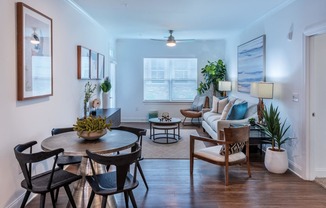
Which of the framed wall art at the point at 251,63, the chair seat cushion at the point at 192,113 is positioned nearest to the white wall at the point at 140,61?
the chair seat cushion at the point at 192,113

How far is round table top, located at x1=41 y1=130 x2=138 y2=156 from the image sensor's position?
8.02 feet

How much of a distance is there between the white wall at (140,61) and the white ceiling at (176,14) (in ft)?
5.49

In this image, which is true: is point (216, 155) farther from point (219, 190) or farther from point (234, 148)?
point (219, 190)

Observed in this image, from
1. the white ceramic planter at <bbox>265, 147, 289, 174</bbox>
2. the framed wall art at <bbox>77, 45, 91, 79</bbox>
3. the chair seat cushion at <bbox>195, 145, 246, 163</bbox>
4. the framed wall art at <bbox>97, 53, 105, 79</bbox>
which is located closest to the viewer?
the chair seat cushion at <bbox>195, 145, 246, 163</bbox>

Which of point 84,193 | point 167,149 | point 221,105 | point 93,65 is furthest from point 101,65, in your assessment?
point 84,193

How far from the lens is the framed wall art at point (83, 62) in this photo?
15.7 feet

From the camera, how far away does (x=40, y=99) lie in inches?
132

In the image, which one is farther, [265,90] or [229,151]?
[265,90]

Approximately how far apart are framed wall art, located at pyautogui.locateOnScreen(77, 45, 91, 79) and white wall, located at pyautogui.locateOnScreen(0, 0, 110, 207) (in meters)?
0.11

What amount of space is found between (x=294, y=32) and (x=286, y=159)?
1923mm

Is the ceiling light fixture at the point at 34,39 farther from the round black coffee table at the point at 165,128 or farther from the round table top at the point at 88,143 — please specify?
the round black coffee table at the point at 165,128

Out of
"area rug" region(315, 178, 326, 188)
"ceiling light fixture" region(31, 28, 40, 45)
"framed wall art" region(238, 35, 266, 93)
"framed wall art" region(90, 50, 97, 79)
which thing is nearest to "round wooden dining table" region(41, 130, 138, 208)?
"ceiling light fixture" region(31, 28, 40, 45)

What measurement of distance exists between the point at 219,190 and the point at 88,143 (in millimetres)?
1773

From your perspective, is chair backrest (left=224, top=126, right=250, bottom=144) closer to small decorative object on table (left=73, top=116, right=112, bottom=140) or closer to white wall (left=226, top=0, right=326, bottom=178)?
white wall (left=226, top=0, right=326, bottom=178)
